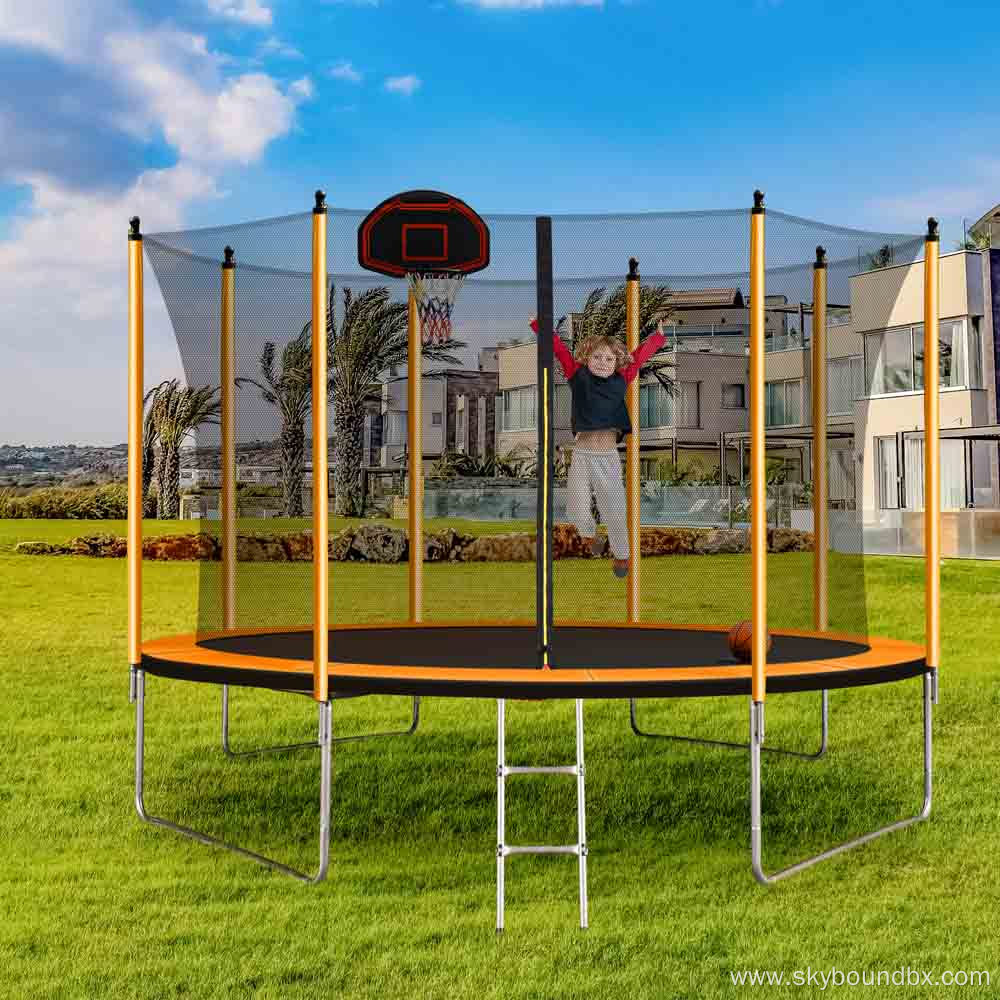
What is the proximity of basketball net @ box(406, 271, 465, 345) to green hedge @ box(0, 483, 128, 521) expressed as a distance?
1162cm

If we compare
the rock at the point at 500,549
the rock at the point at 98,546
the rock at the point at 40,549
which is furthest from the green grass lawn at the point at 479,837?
the rock at the point at 40,549

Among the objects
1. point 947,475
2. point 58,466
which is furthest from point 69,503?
point 947,475

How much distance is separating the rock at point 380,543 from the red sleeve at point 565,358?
1090 millimetres

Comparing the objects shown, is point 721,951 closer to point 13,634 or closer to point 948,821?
point 948,821

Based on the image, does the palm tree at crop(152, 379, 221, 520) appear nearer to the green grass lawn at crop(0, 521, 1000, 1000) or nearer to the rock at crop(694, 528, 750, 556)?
the green grass lawn at crop(0, 521, 1000, 1000)

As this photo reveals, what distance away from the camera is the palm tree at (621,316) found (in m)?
5.32

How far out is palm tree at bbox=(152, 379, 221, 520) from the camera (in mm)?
4914

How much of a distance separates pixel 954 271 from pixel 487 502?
48.8 feet

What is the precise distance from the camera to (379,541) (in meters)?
5.82

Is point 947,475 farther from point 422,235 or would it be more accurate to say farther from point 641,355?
point 422,235

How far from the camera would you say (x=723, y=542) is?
5.45 meters

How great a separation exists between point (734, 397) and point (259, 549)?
6.00ft

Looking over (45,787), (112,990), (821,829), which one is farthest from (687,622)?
(112,990)

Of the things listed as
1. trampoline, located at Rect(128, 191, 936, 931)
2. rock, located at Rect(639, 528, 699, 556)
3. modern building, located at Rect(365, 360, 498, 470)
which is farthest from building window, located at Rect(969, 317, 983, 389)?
modern building, located at Rect(365, 360, 498, 470)
